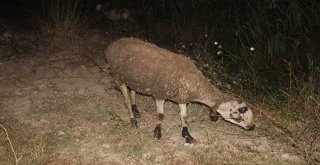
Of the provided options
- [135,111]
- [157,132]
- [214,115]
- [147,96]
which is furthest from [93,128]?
[214,115]

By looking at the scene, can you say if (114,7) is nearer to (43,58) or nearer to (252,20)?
(43,58)

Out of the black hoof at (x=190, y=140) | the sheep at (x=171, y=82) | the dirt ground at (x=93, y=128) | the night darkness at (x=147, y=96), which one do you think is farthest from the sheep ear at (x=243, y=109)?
the black hoof at (x=190, y=140)

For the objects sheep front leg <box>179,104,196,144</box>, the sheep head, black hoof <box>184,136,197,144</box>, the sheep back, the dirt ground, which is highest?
the sheep back

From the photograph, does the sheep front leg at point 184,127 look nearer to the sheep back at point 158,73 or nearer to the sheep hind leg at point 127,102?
the sheep back at point 158,73

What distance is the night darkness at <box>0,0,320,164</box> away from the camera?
5.20 m

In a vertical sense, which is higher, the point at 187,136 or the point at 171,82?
the point at 171,82

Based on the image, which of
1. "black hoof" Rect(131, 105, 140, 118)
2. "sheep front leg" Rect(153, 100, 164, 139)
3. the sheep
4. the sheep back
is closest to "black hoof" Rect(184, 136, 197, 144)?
the sheep

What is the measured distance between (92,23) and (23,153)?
15.5ft

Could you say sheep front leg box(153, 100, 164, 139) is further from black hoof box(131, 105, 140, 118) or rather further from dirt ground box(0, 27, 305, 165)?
black hoof box(131, 105, 140, 118)

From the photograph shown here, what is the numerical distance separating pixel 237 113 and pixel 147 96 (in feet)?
5.90

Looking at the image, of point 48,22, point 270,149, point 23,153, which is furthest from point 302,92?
point 48,22

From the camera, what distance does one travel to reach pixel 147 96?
6723mm

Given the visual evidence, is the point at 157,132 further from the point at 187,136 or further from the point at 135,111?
the point at 135,111

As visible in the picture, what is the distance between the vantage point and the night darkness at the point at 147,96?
5.20 m
